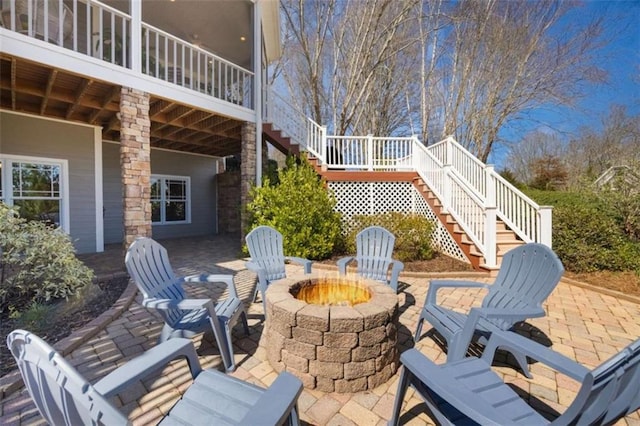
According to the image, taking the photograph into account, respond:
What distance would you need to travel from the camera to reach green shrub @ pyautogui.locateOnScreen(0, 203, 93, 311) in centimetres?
331

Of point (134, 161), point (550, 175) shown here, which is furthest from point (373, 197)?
point (550, 175)

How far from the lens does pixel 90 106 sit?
5.71 metres

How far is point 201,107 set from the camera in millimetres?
5879

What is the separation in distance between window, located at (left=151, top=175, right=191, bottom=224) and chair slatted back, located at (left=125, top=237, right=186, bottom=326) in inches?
297

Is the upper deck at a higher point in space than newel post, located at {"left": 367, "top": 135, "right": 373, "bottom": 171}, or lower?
higher

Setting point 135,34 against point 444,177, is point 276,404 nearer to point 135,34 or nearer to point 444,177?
point 135,34

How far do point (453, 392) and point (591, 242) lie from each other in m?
5.80

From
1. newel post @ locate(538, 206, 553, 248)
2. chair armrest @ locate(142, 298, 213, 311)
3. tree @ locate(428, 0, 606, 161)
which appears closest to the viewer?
chair armrest @ locate(142, 298, 213, 311)

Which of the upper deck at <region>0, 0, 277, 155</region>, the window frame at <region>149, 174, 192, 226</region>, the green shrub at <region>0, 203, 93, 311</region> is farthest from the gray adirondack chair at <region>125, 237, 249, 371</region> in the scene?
the window frame at <region>149, 174, 192, 226</region>

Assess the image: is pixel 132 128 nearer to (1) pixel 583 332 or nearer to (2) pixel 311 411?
(2) pixel 311 411

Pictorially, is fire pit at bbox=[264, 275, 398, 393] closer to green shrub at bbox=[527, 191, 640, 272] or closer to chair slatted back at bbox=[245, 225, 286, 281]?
chair slatted back at bbox=[245, 225, 286, 281]

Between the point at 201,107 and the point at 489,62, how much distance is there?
425 inches

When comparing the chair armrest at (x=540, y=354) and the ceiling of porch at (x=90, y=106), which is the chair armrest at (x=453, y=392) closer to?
the chair armrest at (x=540, y=354)

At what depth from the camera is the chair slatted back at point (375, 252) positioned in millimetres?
4062
